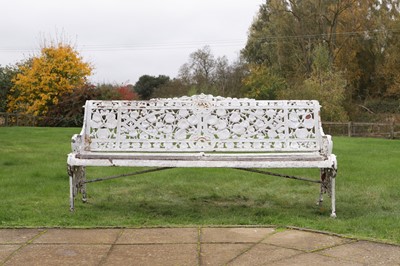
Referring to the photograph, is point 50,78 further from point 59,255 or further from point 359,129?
point 59,255

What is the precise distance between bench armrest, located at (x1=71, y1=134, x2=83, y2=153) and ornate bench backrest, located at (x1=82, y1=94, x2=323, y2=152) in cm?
10

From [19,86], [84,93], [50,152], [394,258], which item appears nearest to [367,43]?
[84,93]

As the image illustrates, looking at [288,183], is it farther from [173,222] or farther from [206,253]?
[206,253]

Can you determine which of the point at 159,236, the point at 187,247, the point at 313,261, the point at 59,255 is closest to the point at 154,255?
the point at 187,247

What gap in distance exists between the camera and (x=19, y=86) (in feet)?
95.1

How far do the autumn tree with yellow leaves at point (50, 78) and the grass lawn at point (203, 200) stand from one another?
19.1 m

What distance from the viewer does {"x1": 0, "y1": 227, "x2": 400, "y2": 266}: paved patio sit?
3633 millimetres

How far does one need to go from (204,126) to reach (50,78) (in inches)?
941

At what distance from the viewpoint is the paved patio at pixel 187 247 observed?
363 cm

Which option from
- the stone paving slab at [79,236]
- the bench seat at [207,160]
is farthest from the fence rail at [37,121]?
the stone paving slab at [79,236]

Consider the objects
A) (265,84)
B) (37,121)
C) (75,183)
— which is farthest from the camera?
(265,84)

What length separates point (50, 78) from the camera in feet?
91.3

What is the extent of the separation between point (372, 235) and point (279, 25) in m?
32.8

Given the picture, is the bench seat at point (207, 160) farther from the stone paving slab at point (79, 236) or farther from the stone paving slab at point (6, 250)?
the stone paving slab at point (6, 250)
